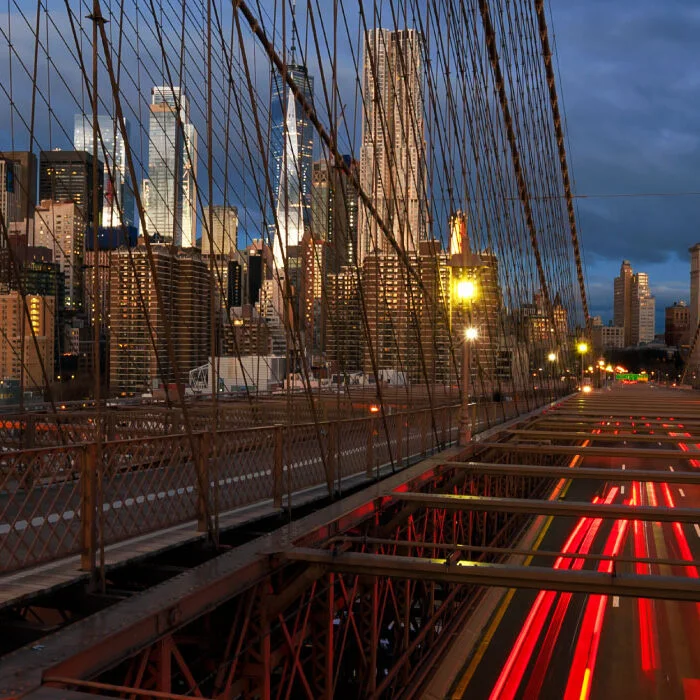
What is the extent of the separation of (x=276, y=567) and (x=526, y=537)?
656 inches

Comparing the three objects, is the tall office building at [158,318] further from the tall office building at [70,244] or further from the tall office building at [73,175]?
the tall office building at [73,175]

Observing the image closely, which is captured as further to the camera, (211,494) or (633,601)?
(633,601)

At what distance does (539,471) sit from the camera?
9398 millimetres

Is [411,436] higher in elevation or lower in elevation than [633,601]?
higher

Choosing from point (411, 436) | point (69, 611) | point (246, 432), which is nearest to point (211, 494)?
point (246, 432)

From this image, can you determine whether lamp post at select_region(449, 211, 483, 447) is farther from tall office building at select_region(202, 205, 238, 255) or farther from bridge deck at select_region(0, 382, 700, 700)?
tall office building at select_region(202, 205, 238, 255)

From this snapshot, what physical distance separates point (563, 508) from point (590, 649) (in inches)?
296

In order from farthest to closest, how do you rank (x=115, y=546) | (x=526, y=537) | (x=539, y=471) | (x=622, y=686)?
(x=526, y=537) < (x=622, y=686) < (x=539, y=471) < (x=115, y=546)

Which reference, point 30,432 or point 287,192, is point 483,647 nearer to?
Answer: point 30,432

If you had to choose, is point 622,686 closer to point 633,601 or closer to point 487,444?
point 487,444

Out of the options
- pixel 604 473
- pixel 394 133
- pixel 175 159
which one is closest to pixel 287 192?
pixel 604 473

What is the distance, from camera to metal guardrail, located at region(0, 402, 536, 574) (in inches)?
180

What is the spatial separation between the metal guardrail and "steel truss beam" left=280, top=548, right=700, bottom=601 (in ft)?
3.58

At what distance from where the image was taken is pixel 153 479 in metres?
5.70
